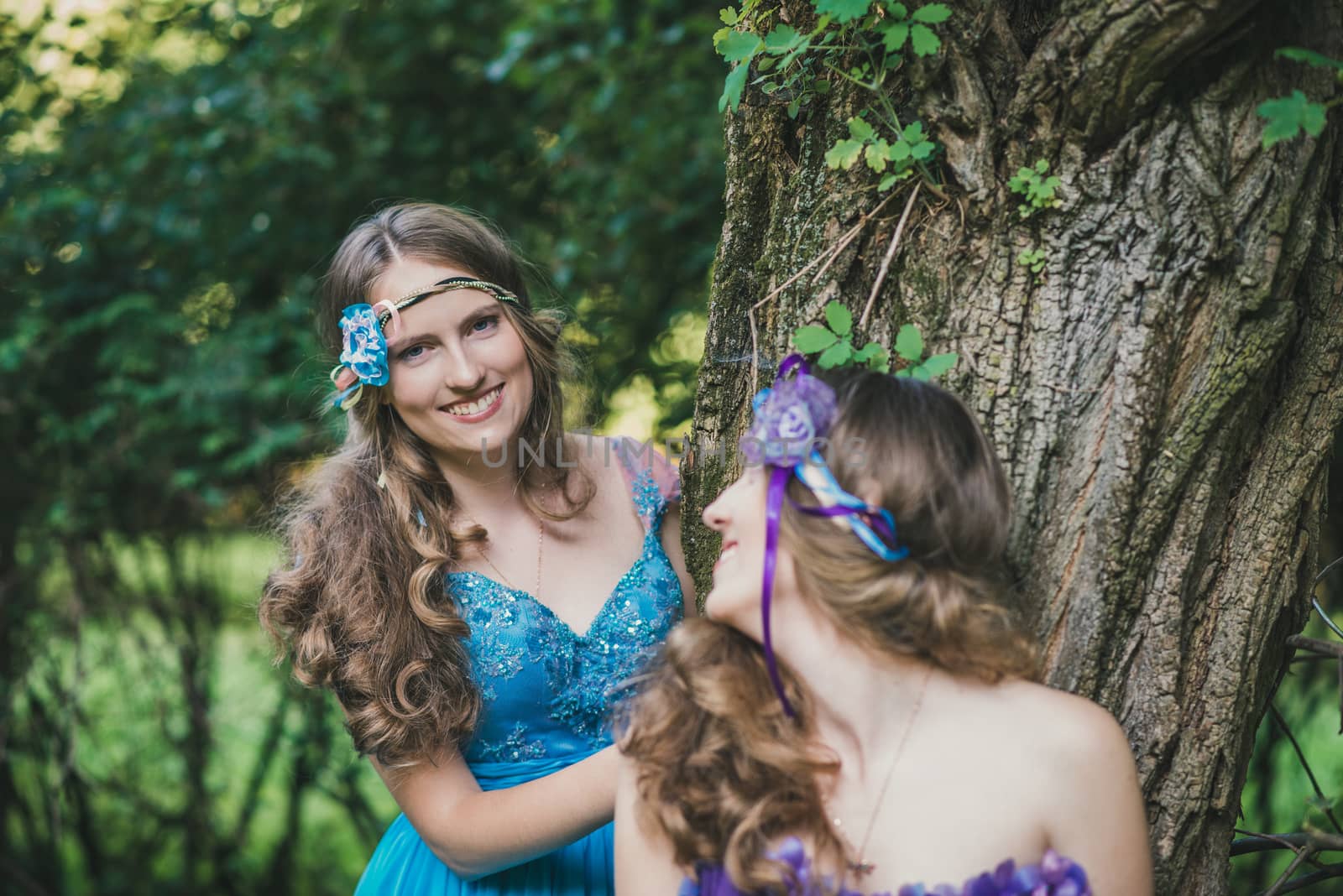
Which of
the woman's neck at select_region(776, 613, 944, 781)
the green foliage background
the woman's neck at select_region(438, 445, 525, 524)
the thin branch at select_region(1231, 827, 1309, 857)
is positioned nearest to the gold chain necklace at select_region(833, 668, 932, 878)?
the woman's neck at select_region(776, 613, 944, 781)

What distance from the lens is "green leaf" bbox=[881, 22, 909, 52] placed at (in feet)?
5.33

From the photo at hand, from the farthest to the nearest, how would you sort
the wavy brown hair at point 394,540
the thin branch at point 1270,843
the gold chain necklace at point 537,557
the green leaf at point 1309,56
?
the gold chain necklace at point 537,557 < the wavy brown hair at point 394,540 < the thin branch at point 1270,843 < the green leaf at point 1309,56

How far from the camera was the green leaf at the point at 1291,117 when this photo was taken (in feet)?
4.55

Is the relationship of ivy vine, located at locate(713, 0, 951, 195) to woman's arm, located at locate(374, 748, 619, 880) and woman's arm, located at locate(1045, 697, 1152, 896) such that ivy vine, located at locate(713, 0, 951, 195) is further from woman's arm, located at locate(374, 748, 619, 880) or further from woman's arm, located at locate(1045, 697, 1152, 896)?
woman's arm, located at locate(374, 748, 619, 880)

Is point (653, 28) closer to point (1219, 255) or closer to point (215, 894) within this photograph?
point (1219, 255)

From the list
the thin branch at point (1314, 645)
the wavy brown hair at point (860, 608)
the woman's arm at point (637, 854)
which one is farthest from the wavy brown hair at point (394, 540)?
the thin branch at point (1314, 645)

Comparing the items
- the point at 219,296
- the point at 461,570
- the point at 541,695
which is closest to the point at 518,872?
the point at 541,695

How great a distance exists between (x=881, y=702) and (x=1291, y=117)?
0.98 metres

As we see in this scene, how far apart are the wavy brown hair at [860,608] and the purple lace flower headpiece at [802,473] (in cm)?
2

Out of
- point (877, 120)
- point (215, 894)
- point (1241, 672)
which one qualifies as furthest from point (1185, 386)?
point (215, 894)

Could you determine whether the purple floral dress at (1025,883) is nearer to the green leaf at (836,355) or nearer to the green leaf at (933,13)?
the green leaf at (836,355)

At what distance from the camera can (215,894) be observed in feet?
17.2

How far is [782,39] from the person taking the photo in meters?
1.73

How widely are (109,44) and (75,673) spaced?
2.73 metres
